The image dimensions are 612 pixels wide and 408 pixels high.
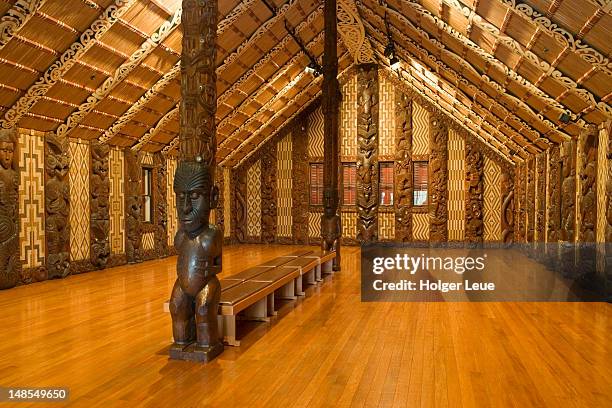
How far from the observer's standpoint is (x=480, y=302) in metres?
6.79

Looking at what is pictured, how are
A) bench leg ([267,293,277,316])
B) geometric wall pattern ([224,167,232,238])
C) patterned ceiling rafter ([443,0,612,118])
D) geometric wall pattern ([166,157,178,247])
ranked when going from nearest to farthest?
bench leg ([267,293,277,316]), patterned ceiling rafter ([443,0,612,118]), geometric wall pattern ([166,157,178,247]), geometric wall pattern ([224,167,232,238])

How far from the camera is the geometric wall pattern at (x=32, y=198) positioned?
788 centimetres

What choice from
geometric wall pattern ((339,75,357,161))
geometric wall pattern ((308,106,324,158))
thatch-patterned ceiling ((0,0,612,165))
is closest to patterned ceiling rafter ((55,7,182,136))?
thatch-patterned ceiling ((0,0,612,165))

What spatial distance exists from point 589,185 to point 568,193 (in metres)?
0.98

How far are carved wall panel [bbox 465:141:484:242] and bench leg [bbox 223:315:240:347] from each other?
10.8 metres

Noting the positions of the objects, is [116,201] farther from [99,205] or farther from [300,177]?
[300,177]

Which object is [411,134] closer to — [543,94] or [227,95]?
[227,95]

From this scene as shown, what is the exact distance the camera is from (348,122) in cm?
1492

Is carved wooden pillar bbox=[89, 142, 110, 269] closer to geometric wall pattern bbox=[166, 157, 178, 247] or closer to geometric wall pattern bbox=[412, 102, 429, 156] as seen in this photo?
geometric wall pattern bbox=[166, 157, 178, 247]

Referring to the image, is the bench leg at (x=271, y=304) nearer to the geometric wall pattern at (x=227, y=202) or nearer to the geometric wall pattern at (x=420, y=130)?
the geometric wall pattern at (x=227, y=202)

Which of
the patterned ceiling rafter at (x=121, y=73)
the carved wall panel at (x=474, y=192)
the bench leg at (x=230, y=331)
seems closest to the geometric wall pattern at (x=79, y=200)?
the patterned ceiling rafter at (x=121, y=73)

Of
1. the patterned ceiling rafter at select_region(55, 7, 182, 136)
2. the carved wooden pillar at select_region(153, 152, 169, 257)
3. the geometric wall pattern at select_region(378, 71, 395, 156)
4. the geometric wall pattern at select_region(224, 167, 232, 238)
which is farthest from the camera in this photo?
the geometric wall pattern at select_region(224, 167, 232, 238)

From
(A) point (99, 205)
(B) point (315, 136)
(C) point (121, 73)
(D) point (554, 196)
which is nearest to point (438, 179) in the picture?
(B) point (315, 136)

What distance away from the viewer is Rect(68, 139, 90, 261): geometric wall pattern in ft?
29.5
